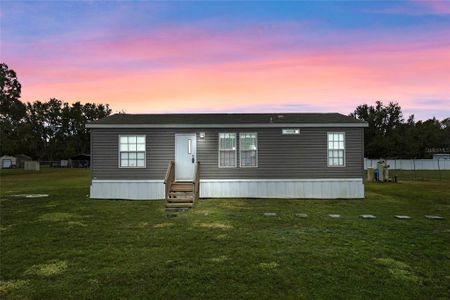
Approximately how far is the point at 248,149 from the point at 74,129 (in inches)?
3168

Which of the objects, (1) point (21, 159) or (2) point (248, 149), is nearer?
(2) point (248, 149)

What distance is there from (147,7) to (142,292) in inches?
485

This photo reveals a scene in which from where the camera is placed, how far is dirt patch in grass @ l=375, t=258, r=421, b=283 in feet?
17.6

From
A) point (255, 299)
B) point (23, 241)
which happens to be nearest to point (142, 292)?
point (255, 299)

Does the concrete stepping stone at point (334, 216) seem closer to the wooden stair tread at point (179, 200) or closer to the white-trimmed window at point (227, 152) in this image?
the wooden stair tread at point (179, 200)

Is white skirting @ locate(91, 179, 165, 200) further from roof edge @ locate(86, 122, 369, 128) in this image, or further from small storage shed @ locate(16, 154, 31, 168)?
small storage shed @ locate(16, 154, 31, 168)


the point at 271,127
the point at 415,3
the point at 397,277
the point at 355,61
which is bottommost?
the point at 397,277

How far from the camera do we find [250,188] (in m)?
15.7

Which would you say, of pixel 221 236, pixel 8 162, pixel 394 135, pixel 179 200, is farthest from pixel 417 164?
pixel 8 162

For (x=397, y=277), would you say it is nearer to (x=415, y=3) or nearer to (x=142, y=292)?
(x=142, y=292)

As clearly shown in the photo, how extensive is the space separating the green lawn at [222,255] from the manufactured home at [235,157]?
12.1 feet

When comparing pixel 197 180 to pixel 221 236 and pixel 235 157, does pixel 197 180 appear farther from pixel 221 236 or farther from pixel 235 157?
pixel 221 236

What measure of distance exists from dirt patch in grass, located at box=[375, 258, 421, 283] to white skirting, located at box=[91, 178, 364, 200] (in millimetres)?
9381

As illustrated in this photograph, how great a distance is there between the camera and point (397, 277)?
17.8ft
